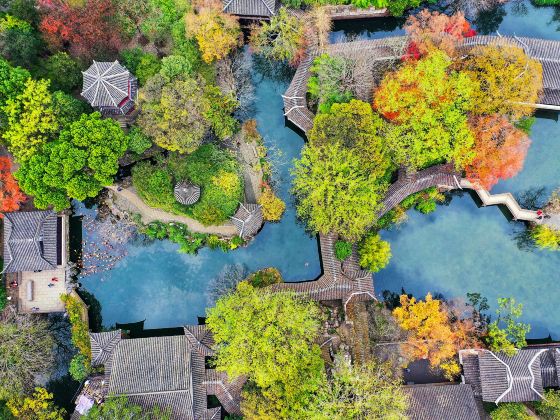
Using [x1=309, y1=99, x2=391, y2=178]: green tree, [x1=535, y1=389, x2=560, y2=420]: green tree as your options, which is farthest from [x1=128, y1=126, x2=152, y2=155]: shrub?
[x1=535, y1=389, x2=560, y2=420]: green tree

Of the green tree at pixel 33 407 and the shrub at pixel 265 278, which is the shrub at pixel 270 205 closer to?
the shrub at pixel 265 278

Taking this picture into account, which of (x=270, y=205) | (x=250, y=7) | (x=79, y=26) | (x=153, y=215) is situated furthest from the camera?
(x=153, y=215)

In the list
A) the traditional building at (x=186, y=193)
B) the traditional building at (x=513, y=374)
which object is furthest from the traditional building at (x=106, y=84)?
the traditional building at (x=513, y=374)

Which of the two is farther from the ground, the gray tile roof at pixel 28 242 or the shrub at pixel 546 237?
the shrub at pixel 546 237

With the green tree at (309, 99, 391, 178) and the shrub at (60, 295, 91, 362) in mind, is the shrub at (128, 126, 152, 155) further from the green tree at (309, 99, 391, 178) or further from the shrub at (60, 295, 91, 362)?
the shrub at (60, 295, 91, 362)

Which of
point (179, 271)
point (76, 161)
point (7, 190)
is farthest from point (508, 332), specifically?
point (7, 190)

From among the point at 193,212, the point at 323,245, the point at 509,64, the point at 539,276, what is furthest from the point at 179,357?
the point at 509,64

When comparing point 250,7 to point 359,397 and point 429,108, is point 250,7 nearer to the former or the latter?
point 429,108
